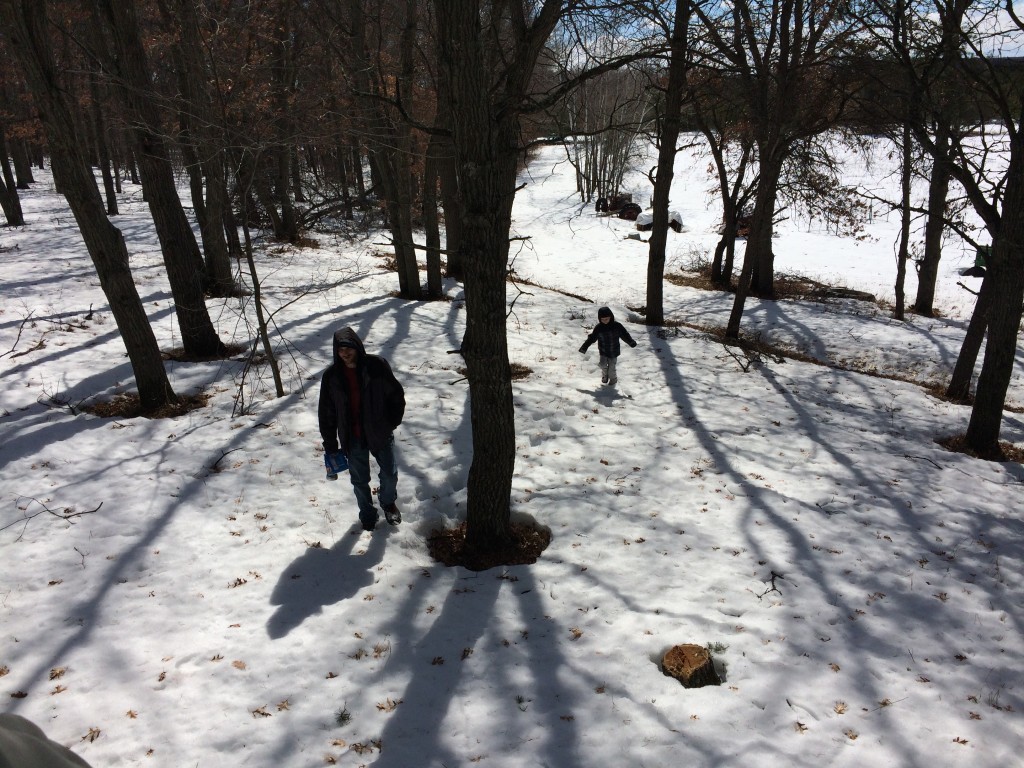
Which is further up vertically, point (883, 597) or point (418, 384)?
point (418, 384)

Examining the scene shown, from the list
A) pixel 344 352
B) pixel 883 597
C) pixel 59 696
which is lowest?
pixel 883 597

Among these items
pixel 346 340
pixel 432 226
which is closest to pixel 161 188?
pixel 346 340

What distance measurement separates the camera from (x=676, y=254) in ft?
83.2

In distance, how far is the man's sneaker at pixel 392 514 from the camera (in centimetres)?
550

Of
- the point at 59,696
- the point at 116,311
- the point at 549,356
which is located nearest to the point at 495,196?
the point at 59,696

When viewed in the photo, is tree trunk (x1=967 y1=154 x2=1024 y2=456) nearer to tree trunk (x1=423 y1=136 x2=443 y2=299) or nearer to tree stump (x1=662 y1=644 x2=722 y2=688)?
tree stump (x1=662 y1=644 x2=722 y2=688)

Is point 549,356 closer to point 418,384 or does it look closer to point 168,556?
point 418,384

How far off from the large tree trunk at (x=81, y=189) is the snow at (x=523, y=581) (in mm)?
823

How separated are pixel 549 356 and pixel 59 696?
804 centimetres

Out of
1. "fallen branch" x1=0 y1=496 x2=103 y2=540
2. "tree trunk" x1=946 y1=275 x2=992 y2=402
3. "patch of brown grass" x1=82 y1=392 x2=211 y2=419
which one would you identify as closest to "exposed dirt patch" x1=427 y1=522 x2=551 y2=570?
"fallen branch" x1=0 y1=496 x2=103 y2=540

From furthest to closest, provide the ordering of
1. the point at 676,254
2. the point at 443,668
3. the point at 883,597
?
the point at 676,254 < the point at 883,597 < the point at 443,668

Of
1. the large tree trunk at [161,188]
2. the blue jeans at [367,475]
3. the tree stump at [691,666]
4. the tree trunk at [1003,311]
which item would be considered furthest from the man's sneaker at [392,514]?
the tree trunk at [1003,311]

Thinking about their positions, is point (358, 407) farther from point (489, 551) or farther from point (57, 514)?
point (57, 514)

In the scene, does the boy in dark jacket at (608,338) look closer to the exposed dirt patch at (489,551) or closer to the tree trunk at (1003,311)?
the exposed dirt patch at (489,551)
